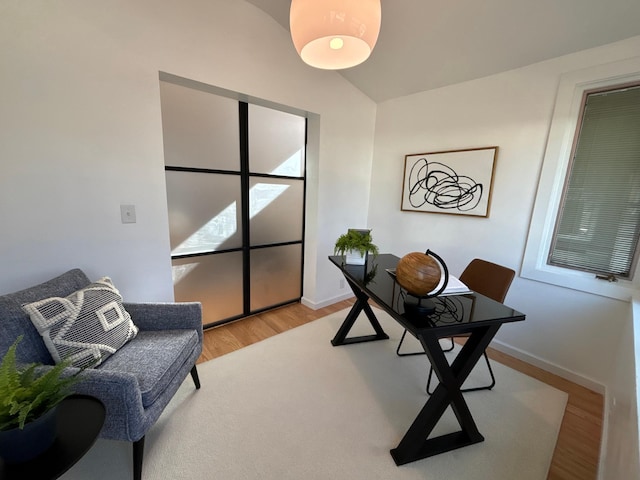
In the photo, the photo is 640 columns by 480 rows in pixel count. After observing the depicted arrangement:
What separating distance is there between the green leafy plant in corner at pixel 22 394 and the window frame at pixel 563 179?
2.95m

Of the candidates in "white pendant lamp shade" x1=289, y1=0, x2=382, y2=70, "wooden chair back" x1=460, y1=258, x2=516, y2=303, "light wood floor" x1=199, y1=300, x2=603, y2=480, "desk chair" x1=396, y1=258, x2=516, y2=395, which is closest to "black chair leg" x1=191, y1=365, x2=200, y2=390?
"light wood floor" x1=199, y1=300, x2=603, y2=480

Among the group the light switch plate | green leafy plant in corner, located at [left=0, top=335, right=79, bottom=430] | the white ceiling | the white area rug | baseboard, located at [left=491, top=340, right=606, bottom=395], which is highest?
the white ceiling

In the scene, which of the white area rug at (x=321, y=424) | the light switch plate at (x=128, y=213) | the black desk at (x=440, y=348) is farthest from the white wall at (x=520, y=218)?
the light switch plate at (x=128, y=213)

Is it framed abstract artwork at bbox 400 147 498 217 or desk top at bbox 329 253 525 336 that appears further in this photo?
framed abstract artwork at bbox 400 147 498 217

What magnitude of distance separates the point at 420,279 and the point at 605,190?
1765mm

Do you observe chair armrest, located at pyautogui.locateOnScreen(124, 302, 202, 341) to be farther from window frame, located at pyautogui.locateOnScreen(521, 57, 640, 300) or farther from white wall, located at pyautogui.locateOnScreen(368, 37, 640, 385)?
window frame, located at pyautogui.locateOnScreen(521, 57, 640, 300)

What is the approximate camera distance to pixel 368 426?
5.24ft

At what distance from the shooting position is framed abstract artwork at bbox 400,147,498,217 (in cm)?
240

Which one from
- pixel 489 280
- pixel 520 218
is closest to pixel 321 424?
pixel 489 280

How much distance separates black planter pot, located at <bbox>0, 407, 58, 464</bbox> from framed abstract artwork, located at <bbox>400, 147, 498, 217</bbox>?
9.74 feet

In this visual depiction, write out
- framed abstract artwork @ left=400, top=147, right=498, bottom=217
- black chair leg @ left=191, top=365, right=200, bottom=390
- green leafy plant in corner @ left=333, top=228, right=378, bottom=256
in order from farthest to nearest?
framed abstract artwork @ left=400, top=147, right=498, bottom=217 → green leafy plant in corner @ left=333, top=228, right=378, bottom=256 → black chair leg @ left=191, top=365, right=200, bottom=390

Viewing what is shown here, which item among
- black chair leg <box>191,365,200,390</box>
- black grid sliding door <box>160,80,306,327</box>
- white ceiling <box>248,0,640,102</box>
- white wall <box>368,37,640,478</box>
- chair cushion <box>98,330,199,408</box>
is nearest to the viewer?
chair cushion <box>98,330,199,408</box>

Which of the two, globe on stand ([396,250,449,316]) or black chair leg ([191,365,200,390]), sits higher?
globe on stand ([396,250,449,316])

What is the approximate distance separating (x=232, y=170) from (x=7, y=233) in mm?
1507
